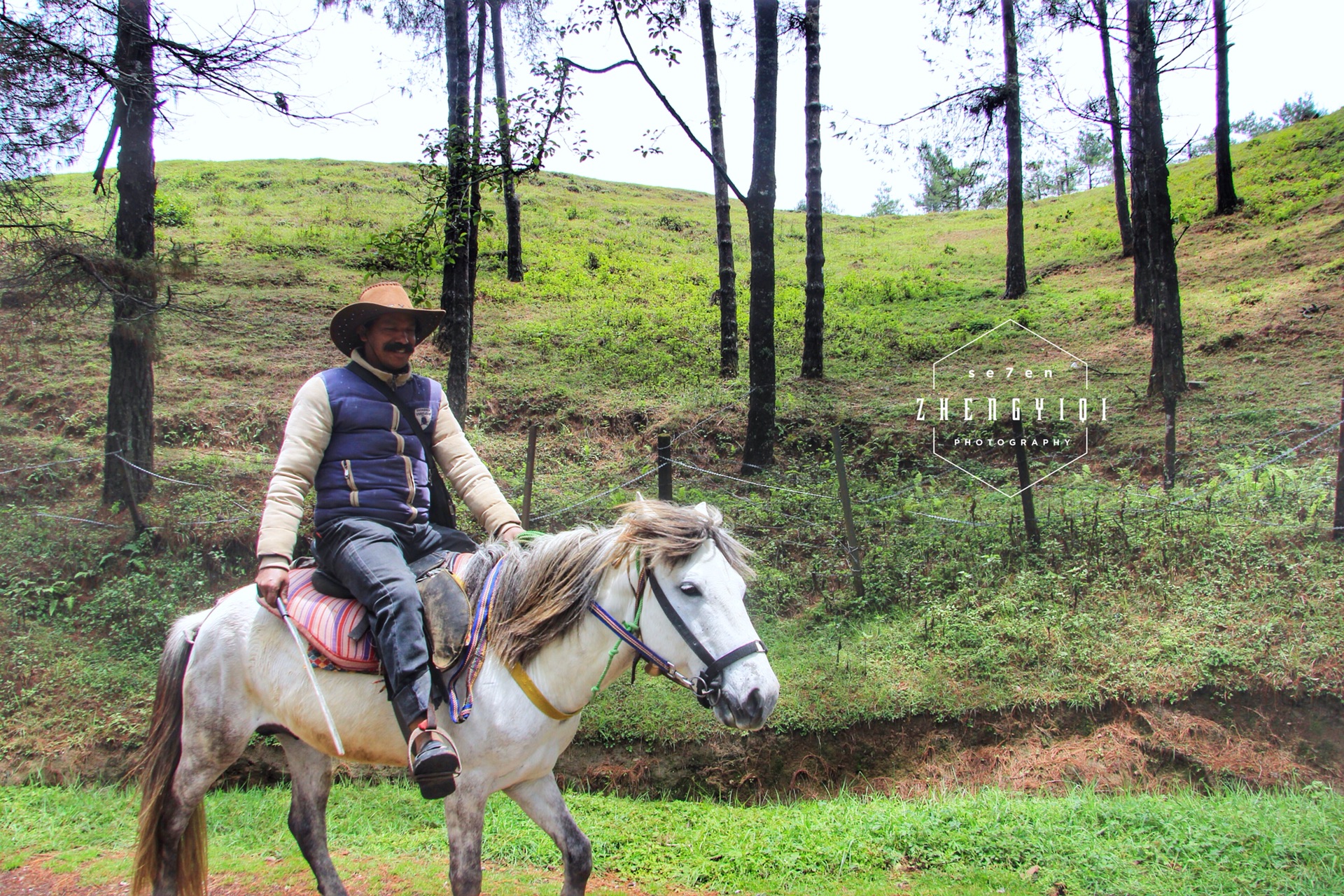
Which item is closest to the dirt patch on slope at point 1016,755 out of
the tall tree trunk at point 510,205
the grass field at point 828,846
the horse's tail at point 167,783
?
the grass field at point 828,846

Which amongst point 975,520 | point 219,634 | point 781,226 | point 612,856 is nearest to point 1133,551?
point 975,520

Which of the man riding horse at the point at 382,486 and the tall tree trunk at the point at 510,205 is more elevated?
the tall tree trunk at the point at 510,205

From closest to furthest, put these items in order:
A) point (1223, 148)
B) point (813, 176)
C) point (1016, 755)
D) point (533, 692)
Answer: point (533, 692), point (1016, 755), point (813, 176), point (1223, 148)

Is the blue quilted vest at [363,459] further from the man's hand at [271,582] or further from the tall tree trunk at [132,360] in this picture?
the tall tree trunk at [132,360]

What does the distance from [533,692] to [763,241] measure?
7.65m

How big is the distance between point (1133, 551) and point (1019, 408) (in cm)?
415

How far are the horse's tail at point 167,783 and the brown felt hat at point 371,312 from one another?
1.58 meters

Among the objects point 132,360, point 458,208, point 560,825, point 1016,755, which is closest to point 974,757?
point 1016,755

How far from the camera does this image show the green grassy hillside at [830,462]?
241 inches

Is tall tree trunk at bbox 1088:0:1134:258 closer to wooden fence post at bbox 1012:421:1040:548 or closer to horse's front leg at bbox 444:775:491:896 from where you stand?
wooden fence post at bbox 1012:421:1040:548

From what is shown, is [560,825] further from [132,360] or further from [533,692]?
[132,360]

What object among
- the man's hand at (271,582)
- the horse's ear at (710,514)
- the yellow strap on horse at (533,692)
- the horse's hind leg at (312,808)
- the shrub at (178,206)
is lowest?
the horse's hind leg at (312,808)

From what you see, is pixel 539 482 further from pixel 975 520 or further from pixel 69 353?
pixel 69 353

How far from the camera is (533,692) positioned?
10.2ft
